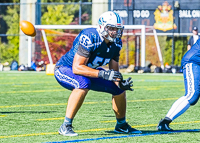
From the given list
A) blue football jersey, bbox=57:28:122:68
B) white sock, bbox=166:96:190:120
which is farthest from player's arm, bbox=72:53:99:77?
white sock, bbox=166:96:190:120

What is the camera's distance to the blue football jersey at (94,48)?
513 cm

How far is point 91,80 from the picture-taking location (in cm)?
535

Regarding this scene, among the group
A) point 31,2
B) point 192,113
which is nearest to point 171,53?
point 31,2

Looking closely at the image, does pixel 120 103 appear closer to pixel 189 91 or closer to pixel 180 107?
pixel 180 107

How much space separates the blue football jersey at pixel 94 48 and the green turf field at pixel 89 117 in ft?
2.67

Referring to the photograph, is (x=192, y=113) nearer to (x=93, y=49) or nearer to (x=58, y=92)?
(x=93, y=49)

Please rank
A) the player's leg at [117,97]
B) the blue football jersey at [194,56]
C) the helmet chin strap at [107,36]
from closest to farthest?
the helmet chin strap at [107,36]
the player's leg at [117,97]
the blue football jersey at [194,56]

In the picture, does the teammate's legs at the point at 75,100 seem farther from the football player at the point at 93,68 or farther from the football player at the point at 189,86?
the football player at the point at 189,86

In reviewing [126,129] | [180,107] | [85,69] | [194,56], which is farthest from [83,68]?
[194,56]

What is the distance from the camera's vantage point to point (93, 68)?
542 cm

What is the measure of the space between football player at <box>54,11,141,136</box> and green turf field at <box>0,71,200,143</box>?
1.30 ft

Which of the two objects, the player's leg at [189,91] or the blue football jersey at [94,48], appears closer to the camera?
the blue football jersey at [94,48]

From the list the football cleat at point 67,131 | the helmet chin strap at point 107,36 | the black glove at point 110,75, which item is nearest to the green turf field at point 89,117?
the football cleat at point 67,131

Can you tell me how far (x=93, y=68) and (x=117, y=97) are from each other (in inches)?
16.6
